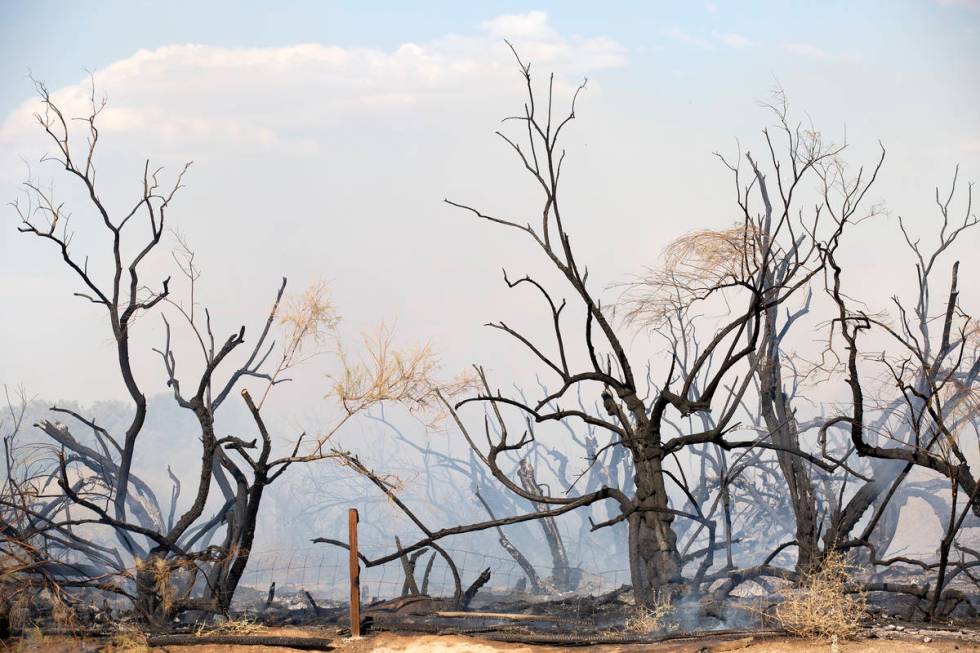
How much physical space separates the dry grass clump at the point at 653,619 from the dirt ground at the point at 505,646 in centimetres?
142

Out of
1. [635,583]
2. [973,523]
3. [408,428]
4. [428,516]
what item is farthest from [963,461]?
[408,428]

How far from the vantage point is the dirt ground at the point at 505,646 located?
31.0ft

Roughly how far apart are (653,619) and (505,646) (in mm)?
1995

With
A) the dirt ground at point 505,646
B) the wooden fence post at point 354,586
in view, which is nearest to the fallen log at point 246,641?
the dirt ground at point 505,646

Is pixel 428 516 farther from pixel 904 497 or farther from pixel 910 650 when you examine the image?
pixel 910 650

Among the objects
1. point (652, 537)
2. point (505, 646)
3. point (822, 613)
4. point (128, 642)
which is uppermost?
point (652, 537)

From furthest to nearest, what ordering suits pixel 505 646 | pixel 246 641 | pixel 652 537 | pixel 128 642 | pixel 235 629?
pixel 652 537 → pixel 235 629 → pixel 246 641 → pixel 128 642 → pixel 505 646

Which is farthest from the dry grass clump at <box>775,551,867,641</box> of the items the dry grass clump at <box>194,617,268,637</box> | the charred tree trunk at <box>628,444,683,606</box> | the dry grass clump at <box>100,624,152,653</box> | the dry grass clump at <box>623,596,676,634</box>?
the dry grass clump at <box>100,624,152,653</box>

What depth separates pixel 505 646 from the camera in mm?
10484

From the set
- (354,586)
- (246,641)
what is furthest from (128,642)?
(354,586)

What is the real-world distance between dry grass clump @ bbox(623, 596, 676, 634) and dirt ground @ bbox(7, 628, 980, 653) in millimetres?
1415

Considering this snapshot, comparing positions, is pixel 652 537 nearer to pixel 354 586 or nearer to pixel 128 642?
pixel 354 586

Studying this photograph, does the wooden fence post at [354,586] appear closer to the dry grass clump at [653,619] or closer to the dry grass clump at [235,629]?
the dry grass clump at [235,629]

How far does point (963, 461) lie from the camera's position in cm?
1118
